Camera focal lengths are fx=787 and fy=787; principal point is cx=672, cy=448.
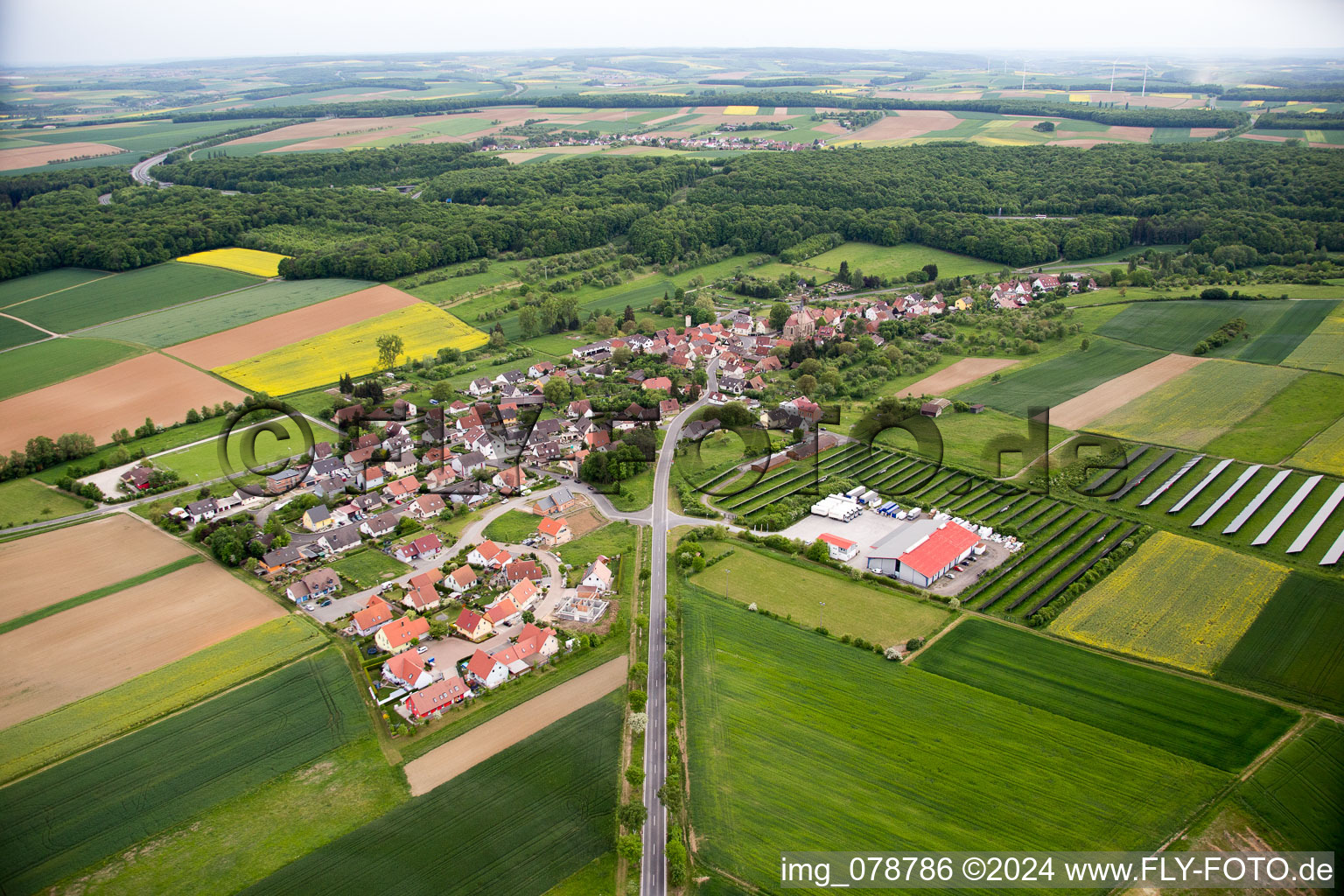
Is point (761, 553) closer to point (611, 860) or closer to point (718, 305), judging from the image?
point (611, 860)

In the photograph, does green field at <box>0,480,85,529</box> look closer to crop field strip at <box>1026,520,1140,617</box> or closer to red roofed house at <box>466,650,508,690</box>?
red roofed house at <box>466,650,508,690</box>

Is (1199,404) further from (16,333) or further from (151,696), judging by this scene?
(16,333)

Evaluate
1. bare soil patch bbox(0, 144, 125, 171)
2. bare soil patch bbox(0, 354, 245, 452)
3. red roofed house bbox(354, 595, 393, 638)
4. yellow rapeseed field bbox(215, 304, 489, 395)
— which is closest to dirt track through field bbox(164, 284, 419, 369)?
yellow rapeseed field bbox(215, 304, 489, 395)

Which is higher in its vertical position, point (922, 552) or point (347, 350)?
point (347, 350)

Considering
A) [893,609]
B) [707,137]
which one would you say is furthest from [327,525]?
[707,137]

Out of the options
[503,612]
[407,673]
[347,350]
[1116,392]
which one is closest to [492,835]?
[407,673]

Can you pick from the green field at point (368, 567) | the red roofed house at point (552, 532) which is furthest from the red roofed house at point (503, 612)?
the green field at point (368, 567)
